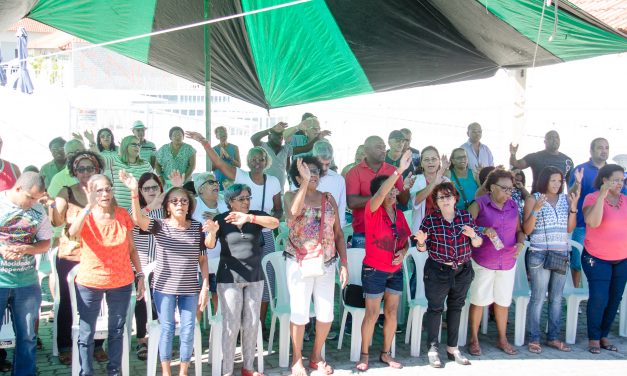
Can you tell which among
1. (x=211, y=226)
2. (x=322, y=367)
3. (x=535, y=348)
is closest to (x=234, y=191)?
(x=211, y=226)

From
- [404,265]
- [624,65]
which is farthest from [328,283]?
[624,65]

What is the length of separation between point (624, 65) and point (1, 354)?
1295cm

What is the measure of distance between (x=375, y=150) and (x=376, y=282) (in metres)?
1.10

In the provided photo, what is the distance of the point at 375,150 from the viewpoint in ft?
17.1

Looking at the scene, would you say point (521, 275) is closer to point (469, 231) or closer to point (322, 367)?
point (469, 231)

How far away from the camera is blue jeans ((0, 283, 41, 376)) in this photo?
4.19m

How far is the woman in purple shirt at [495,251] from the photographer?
5.27m

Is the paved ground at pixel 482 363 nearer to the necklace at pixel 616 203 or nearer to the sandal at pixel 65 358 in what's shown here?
the sandal at pixel 65 358

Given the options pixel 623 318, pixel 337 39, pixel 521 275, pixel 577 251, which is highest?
pixel 337 39

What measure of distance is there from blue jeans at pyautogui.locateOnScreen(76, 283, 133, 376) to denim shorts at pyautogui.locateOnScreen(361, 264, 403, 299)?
1.78 metres

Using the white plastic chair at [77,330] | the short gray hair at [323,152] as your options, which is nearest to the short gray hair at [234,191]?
the short gray hair at [323,152]

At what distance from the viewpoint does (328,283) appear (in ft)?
15.6

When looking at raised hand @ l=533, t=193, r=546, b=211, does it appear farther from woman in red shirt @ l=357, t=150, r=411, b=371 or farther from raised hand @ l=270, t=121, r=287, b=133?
raised hand @ l=270, t=121, r=287, b=133

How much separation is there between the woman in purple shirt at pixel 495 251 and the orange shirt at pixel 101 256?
2.89 meters
